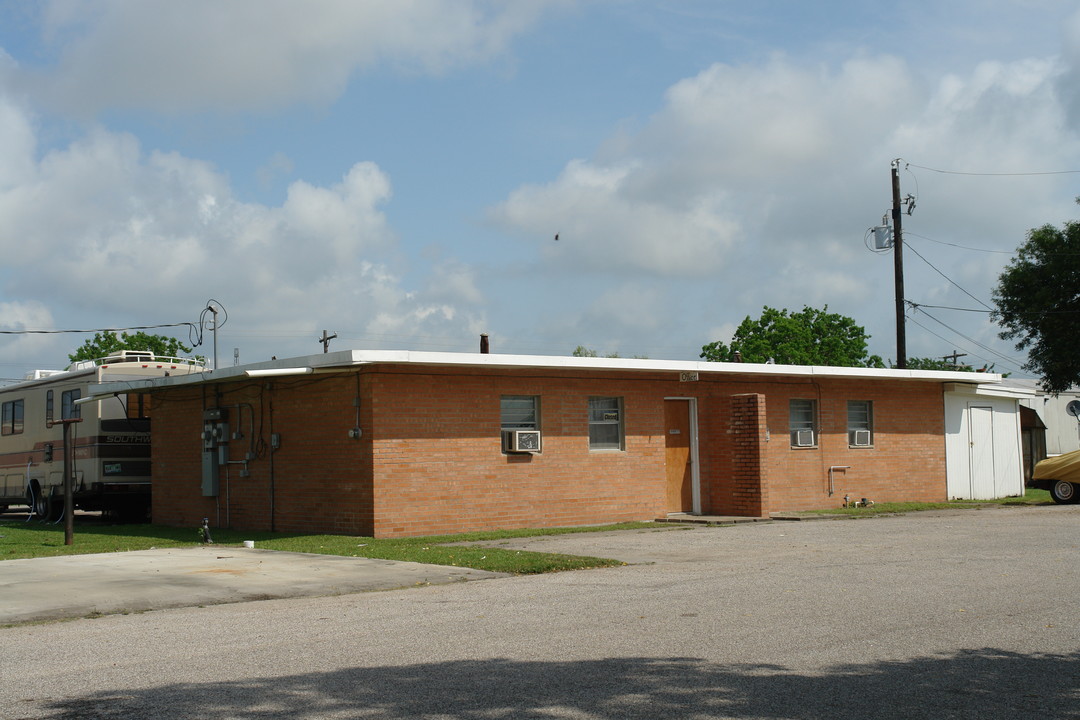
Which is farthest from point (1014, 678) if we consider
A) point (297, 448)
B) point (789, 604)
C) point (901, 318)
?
point (901, 318)

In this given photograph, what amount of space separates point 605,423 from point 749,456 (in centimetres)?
295

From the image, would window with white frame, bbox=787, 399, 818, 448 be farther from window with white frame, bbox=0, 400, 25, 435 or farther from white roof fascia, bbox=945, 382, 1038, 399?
window with white frame, bbox=0, 400, 25, 435

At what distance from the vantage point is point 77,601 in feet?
33.6

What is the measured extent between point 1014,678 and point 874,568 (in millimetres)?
5368

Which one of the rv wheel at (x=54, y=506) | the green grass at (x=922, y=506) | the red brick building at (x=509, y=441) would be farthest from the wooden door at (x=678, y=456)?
the rv wheel at (x=54, y=506)

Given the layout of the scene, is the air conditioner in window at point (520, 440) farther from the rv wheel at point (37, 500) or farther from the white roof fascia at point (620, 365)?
the rv wheel at point (37, 500)

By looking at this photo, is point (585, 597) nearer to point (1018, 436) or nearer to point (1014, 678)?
point (1014, 678)

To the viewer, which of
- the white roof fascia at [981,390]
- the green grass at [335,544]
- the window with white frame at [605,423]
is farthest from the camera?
the white roof fascia at [981,390]

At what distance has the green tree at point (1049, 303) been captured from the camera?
34906 millimetres

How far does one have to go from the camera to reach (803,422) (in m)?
22.8

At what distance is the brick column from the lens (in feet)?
67.3

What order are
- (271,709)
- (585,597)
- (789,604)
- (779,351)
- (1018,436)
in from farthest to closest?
(779,351)
(1018,436)
(585,597)
(789,604)
(271,709)

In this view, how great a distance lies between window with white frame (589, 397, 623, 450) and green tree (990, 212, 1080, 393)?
21.1 metres

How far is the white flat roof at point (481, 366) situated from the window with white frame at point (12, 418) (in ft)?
14.5
